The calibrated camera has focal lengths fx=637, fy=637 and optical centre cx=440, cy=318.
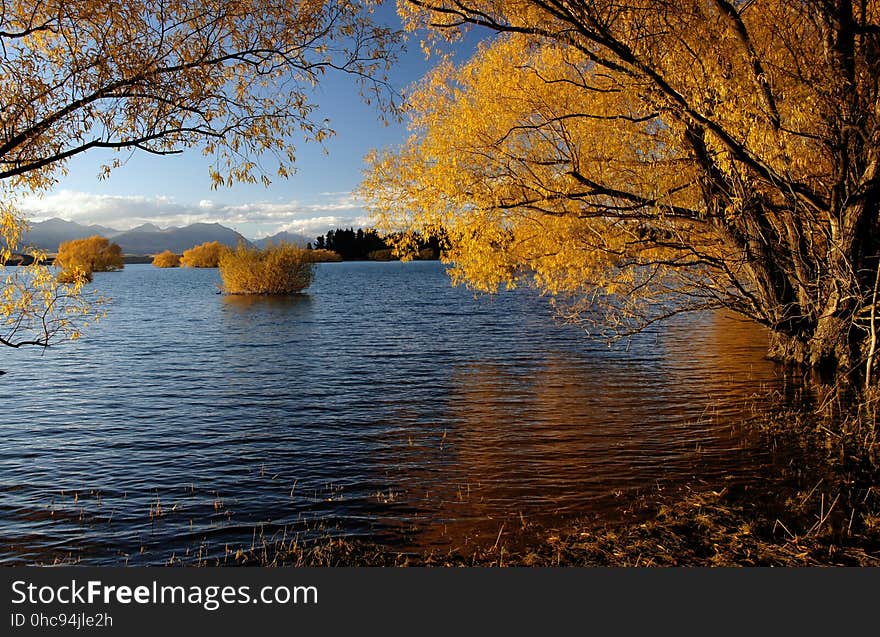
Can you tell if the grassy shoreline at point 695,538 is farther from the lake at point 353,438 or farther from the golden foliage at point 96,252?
the golden foliage at point 96,252

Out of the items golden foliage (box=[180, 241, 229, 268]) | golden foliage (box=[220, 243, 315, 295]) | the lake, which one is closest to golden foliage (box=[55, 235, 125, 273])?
golden foliage (box=[180, 241, 229, 268])

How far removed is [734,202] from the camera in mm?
13969

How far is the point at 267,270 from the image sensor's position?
199ft

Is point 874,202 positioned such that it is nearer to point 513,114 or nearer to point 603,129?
point 603,129

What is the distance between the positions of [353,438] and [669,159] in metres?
10.3

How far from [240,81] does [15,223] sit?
13.9 feet

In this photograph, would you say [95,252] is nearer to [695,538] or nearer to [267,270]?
[267,270]

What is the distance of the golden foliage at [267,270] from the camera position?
200ft

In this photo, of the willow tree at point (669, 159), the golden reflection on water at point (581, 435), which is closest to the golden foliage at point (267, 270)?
the golden reflection on water at point (581, 435)

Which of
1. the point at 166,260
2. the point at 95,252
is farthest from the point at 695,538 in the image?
the point at 166,260

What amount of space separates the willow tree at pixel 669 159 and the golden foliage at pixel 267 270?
44.4 meters

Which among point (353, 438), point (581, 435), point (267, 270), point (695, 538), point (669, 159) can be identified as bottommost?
point (353, 438)

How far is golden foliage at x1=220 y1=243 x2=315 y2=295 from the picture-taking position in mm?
60969

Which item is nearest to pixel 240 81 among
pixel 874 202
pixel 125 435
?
pixel 125 435
